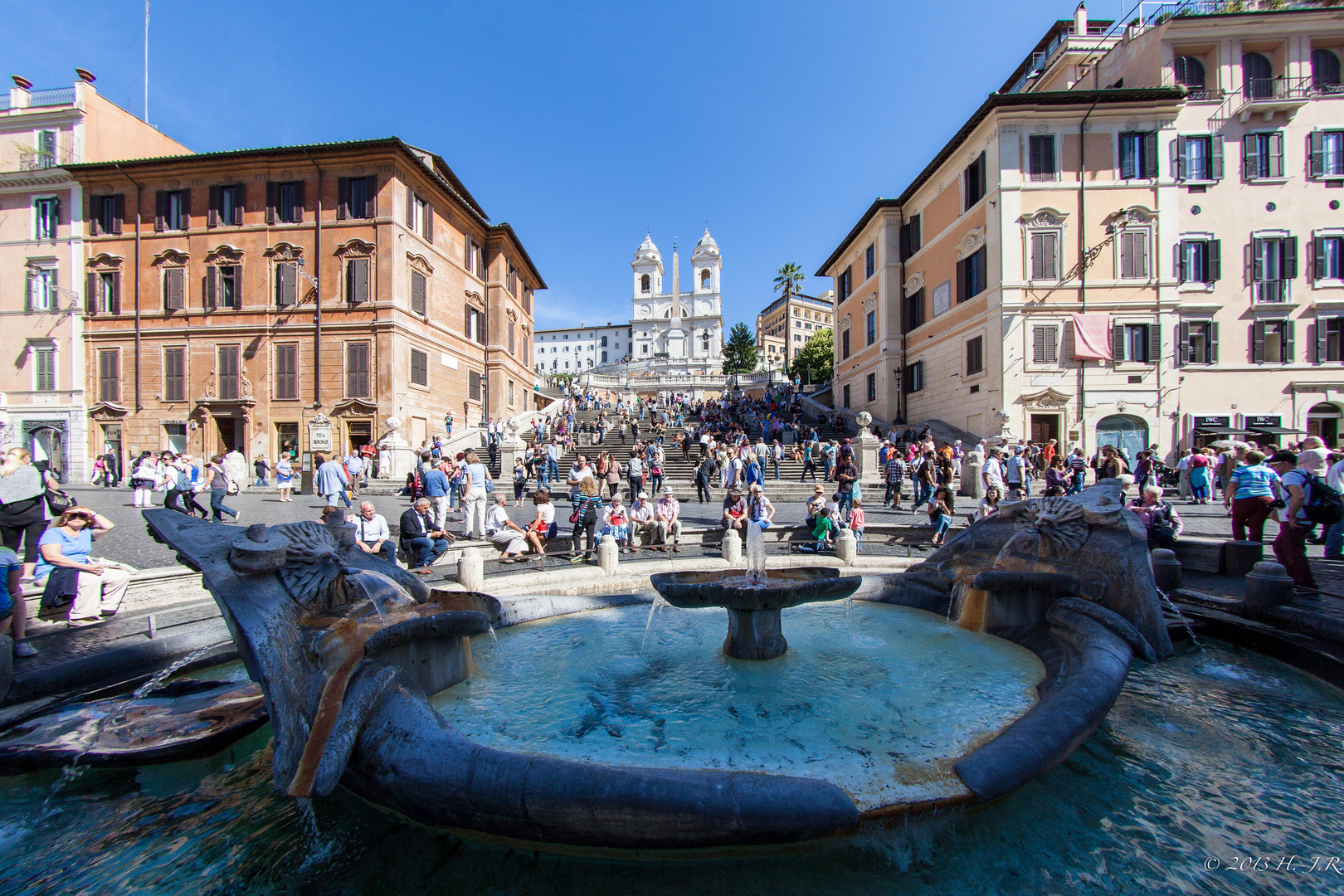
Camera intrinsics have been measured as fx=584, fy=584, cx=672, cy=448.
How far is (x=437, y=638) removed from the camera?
13.5 feet

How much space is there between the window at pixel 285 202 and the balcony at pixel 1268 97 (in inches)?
1441

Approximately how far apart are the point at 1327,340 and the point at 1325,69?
10448 mm

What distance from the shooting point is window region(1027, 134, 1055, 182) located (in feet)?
71.2

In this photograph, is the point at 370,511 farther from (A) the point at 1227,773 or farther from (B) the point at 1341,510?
(B) the point at 1341,510

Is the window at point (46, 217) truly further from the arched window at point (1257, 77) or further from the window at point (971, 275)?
the arched window at point (1257, 77)

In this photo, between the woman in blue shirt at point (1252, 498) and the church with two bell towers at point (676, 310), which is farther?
the church with two bell towers at point (676, 310)

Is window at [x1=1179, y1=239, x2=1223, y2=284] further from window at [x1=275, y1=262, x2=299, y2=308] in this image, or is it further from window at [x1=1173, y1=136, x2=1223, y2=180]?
window at [x1=275, y1=262, x2=299, y2=308]

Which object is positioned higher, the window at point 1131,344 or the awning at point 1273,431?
the window at point 1131,344

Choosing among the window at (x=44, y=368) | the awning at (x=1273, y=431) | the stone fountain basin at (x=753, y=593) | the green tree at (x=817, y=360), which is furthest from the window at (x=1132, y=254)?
the window at (x=44, y=368)

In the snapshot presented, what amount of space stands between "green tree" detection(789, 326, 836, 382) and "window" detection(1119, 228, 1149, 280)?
3700 cm

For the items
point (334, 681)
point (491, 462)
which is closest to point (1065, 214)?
point (491, 462)

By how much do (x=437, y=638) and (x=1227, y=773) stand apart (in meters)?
4.93

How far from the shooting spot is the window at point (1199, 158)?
869 inches

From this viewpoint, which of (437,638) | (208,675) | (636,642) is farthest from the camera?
(636,642)
